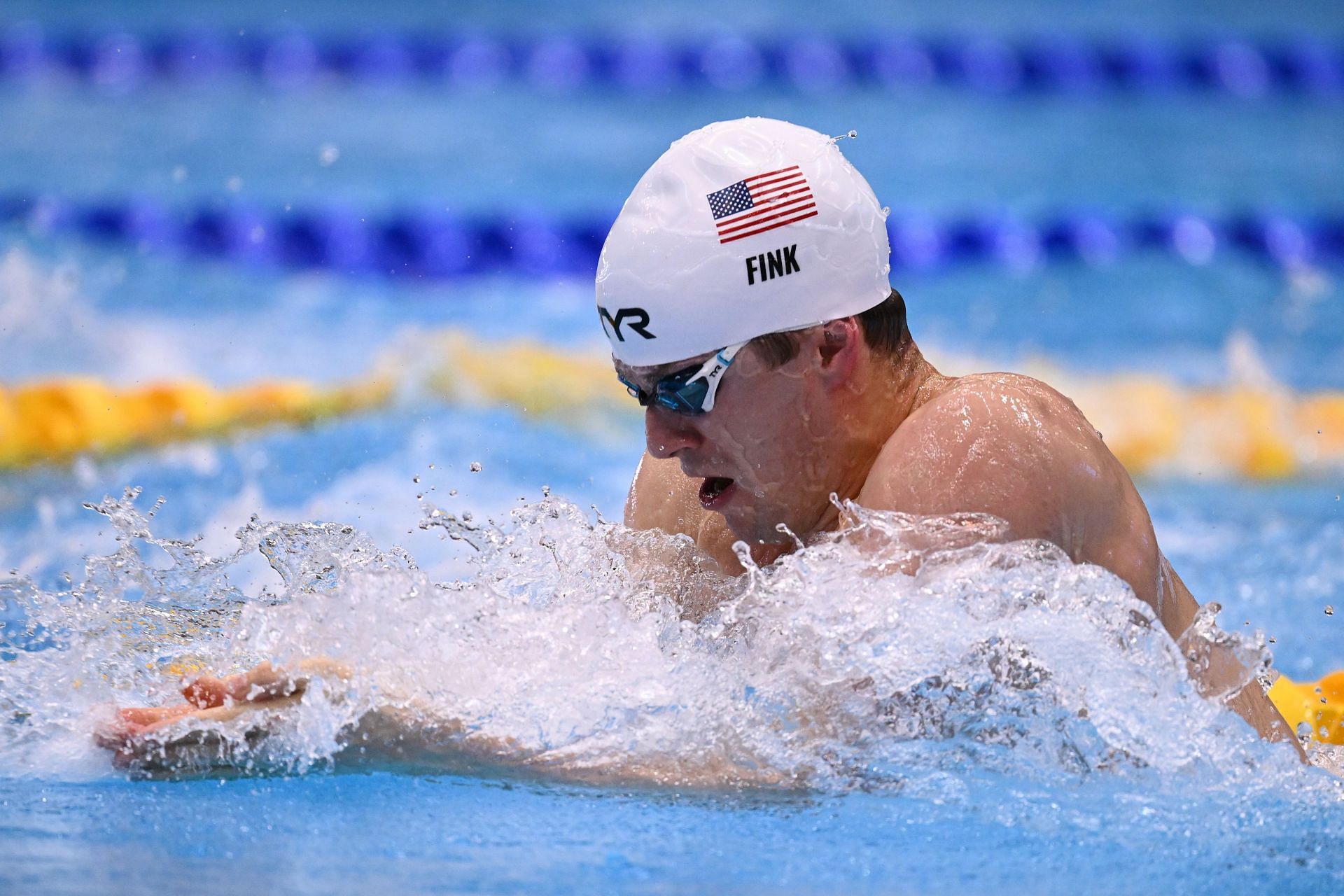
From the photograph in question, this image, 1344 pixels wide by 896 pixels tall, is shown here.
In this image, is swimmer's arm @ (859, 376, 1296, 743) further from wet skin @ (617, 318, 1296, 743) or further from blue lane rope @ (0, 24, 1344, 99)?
blue lane rope @ (0, 24, 1344, 99)

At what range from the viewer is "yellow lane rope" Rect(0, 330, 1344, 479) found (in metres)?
4.44

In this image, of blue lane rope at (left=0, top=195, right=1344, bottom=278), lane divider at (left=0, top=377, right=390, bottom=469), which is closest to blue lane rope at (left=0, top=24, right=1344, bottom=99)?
blue lane rope at (left=0, top=195, right=1344, bottom=278)

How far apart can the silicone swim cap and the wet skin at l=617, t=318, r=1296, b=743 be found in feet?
0.13

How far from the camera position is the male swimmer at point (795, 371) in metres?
1.93

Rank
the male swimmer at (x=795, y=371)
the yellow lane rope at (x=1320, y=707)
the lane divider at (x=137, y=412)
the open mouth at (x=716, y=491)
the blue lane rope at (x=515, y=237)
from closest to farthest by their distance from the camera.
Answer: the male swimmer at (x=795, y=371) → the open mouth at (x=716, y=491) → the yellow lane rope at (x=1320, y=707) → the lane divider at (x=137, y=412) → the blue lane rope at (x=515, y=237)

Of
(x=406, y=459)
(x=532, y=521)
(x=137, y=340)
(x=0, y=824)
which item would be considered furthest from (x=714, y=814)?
(x=137, y=340)

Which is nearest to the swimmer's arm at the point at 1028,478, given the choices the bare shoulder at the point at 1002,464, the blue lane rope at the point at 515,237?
the bare shoulder at the point at 1002,464

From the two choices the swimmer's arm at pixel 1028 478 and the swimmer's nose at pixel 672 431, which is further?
the swimmer's nose at pixel 672 431

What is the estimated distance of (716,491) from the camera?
212 cm

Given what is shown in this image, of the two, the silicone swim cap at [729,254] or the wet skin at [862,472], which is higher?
the silicone swim cap at [729,254]

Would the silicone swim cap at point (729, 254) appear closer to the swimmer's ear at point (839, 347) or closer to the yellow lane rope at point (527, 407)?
the swimmer's ear at point (839, 347)

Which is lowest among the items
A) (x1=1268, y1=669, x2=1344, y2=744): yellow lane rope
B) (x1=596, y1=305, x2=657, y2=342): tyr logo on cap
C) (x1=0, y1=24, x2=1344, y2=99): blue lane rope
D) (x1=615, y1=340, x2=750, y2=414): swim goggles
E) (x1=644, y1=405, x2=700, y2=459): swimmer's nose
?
(x1=1268, y1=669, x2=1344, y2=744): yellow lane rope

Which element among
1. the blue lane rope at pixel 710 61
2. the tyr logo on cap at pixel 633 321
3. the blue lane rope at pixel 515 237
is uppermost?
the blue lane rope at pixel 710 61

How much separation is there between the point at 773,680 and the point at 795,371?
40cm
